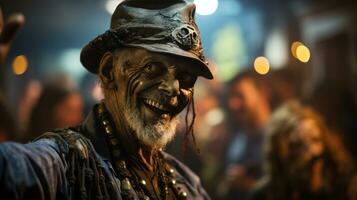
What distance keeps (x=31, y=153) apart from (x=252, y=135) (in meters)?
3.84

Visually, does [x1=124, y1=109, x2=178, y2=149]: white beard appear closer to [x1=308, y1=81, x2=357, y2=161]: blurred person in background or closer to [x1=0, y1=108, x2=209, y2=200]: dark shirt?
[x1=0, y1=108, x2=209, y2=200]: dark shirt

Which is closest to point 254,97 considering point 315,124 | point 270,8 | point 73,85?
point 270,8

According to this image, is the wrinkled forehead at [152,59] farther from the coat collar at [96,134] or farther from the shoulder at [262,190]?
the shoulder at [262,190]

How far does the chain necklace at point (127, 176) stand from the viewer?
85.0 inches

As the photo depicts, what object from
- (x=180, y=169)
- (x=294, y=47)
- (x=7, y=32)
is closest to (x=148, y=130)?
(x=180, y=169)

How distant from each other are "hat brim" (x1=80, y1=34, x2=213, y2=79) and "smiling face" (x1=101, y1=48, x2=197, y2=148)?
3 cm

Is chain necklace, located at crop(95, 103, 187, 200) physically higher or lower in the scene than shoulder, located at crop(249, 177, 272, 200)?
higher

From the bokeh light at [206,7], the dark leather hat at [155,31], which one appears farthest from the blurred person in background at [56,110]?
the dark leather hat at [155,31]

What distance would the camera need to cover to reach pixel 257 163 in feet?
16.6

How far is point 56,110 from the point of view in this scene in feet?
15.6

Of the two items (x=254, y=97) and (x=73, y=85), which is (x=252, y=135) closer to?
(x=254, y=97)

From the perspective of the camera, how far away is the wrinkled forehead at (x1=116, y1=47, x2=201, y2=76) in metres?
2.16

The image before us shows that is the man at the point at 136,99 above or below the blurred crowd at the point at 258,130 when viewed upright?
above

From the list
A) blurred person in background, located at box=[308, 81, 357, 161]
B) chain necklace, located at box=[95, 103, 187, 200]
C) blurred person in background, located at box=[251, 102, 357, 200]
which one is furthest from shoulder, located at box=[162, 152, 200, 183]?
blurred person in background, located at box=[308, 81, 357, 161]
